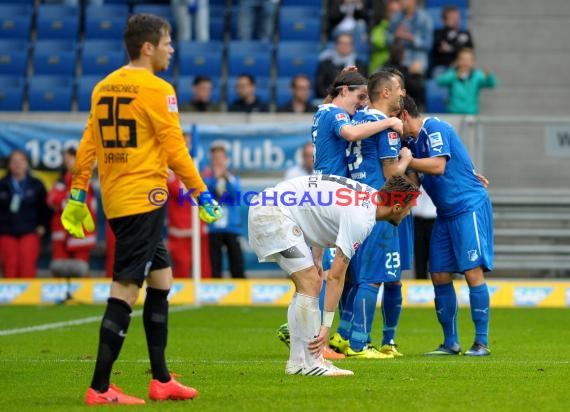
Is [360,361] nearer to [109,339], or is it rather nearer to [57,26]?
[109,339]

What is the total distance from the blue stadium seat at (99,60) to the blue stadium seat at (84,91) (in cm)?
38

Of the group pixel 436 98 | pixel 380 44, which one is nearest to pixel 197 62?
pixel 380 44

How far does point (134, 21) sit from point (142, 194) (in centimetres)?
103

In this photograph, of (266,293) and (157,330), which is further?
(266,293)

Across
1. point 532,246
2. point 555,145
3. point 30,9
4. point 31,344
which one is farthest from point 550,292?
point 30,9

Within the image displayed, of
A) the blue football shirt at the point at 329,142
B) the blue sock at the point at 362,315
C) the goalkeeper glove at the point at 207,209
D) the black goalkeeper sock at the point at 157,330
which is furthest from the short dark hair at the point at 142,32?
the blue sock at the point at 362,315

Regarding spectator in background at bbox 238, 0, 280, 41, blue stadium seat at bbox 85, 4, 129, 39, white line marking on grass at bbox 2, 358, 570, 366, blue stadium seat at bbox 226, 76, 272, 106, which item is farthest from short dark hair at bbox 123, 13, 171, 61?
blue stadium seat at bbox 85, 4, 129, 39

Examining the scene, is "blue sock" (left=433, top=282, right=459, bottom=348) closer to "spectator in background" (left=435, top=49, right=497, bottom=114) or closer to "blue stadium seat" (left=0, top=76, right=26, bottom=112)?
"spectator in background" (left=435, top=49, right=497, bottom=114)

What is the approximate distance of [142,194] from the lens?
731cm

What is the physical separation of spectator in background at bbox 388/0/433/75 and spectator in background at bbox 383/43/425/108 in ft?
1.66

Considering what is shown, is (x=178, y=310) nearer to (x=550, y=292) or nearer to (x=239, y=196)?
(x=239, y=196)

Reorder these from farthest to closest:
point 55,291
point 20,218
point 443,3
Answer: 1. point 443,3
2. point 20,218
3. point 55,291

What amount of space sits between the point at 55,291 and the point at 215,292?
249cm

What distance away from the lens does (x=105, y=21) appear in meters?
22.6
